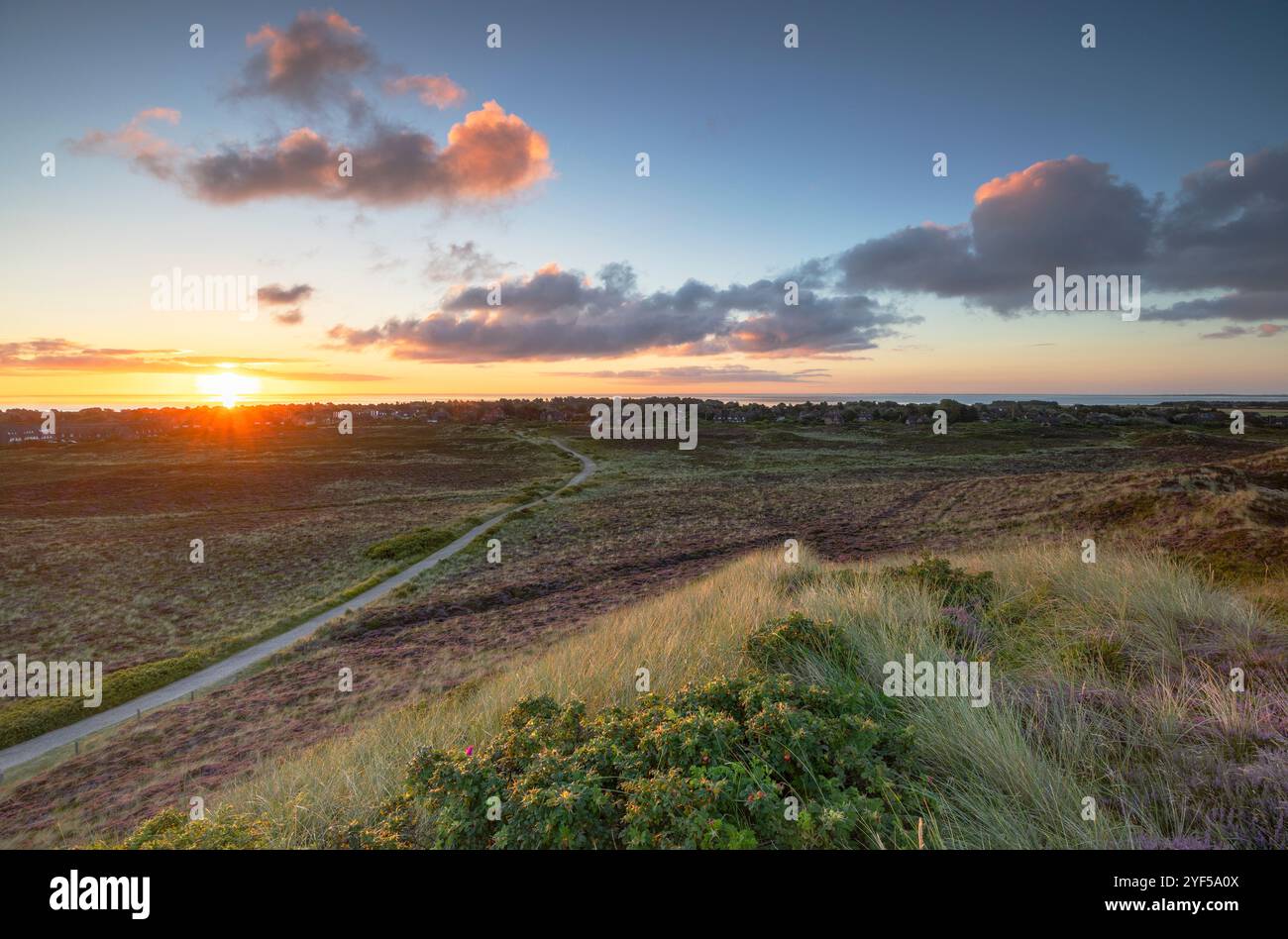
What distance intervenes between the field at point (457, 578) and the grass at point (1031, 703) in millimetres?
86

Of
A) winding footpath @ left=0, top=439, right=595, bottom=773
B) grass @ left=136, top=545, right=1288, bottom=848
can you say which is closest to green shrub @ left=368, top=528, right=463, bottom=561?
winding footpath @ left=0, top=439, right=595, bottom=773

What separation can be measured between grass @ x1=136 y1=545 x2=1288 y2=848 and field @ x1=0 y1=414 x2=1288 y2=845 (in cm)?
9

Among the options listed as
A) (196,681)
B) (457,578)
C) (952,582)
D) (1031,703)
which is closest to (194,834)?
(1031,703)

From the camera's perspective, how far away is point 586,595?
17609 mm

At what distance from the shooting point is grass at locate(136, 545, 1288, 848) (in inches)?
124

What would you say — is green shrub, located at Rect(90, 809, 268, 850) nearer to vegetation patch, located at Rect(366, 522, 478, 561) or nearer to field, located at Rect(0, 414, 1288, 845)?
field, located at Rect(0, 414, 1288, 845)

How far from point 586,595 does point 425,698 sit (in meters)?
7.91

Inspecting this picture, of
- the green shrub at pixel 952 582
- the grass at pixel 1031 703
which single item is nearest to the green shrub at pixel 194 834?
the grass at pixel 1031 703

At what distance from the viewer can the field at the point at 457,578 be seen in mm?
6688

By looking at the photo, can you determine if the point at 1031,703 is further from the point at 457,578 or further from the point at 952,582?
the point at 457,578

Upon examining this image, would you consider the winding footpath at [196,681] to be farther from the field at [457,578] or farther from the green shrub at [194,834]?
the green shrub at [194,834]
